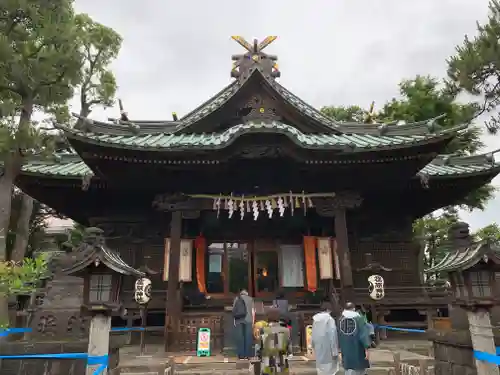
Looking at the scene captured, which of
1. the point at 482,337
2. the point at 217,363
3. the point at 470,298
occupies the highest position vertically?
the point at 470,298

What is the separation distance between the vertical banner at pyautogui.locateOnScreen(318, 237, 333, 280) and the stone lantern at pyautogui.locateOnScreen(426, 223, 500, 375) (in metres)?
5.57

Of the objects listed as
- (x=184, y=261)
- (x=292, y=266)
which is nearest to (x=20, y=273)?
(x=184, y=261)

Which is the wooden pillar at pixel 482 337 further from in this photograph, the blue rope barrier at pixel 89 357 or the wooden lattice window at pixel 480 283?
the blue rope barrier at pixel 89 357

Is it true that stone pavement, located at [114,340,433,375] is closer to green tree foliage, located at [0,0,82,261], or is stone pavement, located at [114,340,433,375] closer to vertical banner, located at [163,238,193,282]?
vertical banner, located at [163,238,193,282]

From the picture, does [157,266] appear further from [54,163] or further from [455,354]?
[455,354]

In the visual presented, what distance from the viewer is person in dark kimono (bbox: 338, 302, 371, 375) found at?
639 centimetres

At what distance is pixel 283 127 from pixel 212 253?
17.5 ft

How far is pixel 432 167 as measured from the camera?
1377 cm

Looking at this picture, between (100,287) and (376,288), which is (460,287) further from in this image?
(100,287)

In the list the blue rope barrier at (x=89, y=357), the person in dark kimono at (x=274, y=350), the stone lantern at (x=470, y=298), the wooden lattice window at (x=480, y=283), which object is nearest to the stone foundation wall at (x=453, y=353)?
the stone lantern at (x=470, y=298)

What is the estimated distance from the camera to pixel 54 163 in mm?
13711

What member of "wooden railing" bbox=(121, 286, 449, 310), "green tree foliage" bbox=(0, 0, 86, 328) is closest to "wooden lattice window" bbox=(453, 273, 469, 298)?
"wooden railing" bbox=(121, 286, 449, 310)

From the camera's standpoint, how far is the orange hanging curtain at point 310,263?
12898mm

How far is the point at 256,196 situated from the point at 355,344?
656 cm
